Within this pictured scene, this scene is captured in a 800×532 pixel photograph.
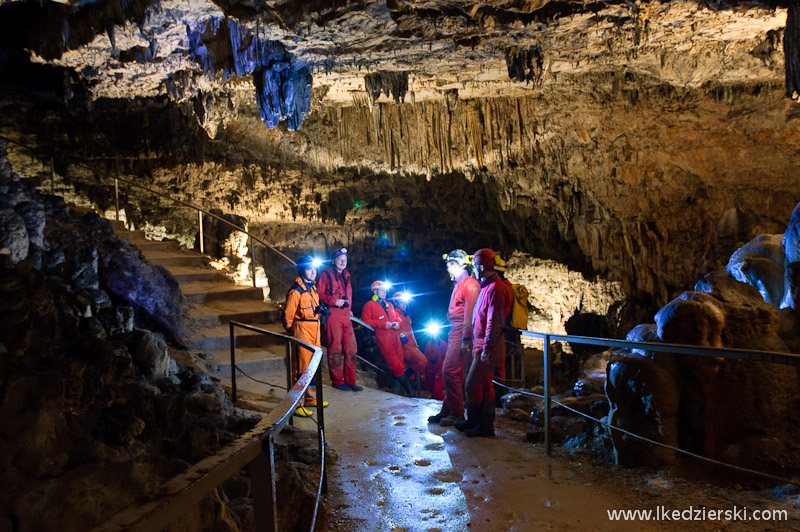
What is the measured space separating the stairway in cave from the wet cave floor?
2.30 m

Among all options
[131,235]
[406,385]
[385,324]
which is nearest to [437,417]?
[385,324]

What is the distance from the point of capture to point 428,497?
3555 mm

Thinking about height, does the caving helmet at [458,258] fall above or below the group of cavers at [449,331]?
above

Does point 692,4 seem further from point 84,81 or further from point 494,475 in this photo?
point 84,81

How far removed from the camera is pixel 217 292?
9.09 meters

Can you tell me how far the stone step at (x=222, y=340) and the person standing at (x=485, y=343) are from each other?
4.02m

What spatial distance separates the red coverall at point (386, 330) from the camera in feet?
29.8

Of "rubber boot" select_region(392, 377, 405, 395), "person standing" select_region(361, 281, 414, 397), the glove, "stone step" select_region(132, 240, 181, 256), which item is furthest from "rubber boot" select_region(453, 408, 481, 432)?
"stone step" select_region(132, 240, 181, 256)

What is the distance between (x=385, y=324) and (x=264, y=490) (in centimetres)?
750

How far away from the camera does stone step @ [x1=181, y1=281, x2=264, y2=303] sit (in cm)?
889

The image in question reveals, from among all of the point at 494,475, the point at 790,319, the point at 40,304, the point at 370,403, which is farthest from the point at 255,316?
the point at 790,319

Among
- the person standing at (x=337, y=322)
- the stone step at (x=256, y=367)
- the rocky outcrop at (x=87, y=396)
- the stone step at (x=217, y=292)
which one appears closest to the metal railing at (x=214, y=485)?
the rocky outcrop at (x=87, y=396)

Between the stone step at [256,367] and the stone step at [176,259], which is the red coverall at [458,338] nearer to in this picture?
the stone step at [256,367]

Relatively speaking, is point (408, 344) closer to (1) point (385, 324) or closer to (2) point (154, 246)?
(1) point (385, 324)
